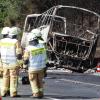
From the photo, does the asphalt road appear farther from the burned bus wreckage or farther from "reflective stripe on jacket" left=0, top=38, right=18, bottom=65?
the burned bus wreckage

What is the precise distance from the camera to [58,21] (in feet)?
84.2

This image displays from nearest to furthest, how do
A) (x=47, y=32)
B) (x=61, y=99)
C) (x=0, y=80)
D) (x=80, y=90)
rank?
(x=61, y=99)
(x=0, y=80)
(x=80, y=90)
(x=47, y=32)

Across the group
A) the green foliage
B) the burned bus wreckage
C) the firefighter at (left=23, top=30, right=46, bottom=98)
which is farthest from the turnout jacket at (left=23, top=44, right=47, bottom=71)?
the green foliage

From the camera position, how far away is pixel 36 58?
14789 millimetres

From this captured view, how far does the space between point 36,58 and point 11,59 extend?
0.68 m

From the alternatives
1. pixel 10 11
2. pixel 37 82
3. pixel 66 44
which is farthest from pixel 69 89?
pixel 10 11

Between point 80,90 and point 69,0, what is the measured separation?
67.4 feet

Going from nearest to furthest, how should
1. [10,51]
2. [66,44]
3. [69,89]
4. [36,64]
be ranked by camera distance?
[36,64] → [10,51] → [69,89] → [66,44]

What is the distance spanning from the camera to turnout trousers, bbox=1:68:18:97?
15.0 metres

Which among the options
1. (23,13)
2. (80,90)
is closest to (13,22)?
(23,13)

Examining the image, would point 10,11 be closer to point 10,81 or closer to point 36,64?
point 10,81

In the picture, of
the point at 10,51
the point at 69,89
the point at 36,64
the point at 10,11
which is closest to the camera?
the point at 36,64

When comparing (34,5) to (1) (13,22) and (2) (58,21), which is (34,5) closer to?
(1) (13,22)

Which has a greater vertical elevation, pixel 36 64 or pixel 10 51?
pixel 10 51
